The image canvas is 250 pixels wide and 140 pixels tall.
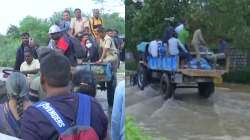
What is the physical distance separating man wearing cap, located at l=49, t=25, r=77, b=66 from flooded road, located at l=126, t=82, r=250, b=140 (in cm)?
27

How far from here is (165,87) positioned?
2615 millimetres

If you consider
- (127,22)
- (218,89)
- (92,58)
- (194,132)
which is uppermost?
(127,22)

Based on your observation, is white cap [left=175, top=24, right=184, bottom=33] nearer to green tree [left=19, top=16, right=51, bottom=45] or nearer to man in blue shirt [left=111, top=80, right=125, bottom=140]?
man in blue shirt [left=111, top=80, right=125, bottom=140]

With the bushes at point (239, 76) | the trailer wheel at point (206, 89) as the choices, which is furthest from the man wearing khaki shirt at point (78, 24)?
the bushes at point (239, 76)

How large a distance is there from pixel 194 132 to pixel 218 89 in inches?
24.1

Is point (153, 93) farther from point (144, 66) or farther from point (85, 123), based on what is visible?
point (85, 123)

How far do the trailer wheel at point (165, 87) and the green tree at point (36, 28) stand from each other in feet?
2.01

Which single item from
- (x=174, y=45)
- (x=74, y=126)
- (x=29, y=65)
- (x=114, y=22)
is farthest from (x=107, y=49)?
(x=74, y=126)

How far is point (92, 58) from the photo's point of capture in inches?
85.0


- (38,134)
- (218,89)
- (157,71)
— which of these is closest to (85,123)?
(38,134)

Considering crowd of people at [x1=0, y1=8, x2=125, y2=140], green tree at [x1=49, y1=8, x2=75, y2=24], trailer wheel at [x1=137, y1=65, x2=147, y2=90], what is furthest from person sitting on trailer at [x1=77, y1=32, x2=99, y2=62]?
trailer wheel at [x1=137, y1=65, x2=147, y2=90]

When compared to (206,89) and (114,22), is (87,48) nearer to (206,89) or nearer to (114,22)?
(114,22)

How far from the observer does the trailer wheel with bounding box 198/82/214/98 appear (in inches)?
107

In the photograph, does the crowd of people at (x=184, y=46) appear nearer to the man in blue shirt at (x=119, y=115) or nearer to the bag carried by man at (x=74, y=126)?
the man in blue shirt at (x=119, y=115)
